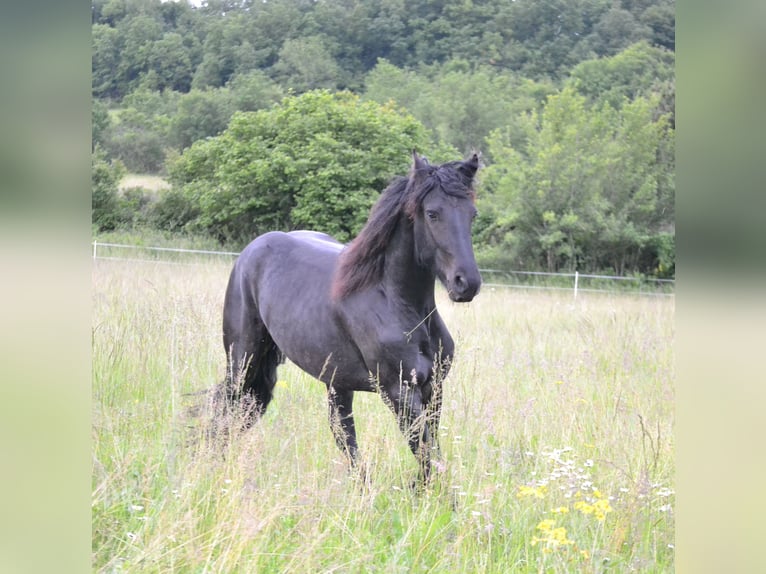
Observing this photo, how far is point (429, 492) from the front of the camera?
3006 millimetres

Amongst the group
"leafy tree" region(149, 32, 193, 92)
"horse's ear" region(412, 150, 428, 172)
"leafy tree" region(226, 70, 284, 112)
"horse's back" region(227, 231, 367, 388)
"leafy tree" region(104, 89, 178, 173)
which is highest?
"leafy tree" region(149, 32, 193, 92)

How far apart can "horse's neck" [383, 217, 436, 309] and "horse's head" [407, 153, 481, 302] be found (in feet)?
0.23

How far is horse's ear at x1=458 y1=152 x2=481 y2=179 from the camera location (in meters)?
3.33

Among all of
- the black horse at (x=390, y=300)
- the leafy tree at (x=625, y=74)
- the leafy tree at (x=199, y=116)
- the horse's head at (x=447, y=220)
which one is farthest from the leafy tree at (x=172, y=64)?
the horse's head at (x=447, y=220)

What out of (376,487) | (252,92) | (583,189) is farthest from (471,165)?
(252,92)

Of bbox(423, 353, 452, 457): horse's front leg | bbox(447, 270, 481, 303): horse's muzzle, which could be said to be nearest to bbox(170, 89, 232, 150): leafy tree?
bbox(423, 353, 452, 457): horse's front leg

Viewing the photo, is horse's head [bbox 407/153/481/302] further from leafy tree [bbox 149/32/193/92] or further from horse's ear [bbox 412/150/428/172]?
leafy tree [bbox 149/32/193/92]

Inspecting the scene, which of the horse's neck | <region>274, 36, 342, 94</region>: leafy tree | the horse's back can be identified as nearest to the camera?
the horse's neck

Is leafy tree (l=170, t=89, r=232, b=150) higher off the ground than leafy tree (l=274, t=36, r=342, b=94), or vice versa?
Result: leafy tree (l=274, t=36, r=342, b=94)

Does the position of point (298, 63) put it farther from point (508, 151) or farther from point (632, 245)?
point (632, 245)

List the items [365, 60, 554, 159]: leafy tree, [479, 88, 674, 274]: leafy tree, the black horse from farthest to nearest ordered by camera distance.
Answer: [365, 60, 554, 159]: leafy tree, [479, 88, 674, 274]: leafy tree, the black horse

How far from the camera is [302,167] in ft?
76.8

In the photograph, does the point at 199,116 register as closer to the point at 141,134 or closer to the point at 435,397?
the point at 141,134

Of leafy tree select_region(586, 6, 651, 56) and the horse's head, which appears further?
leafy tree select_region(586, 6, 651, 56)
